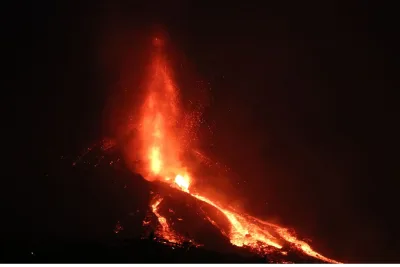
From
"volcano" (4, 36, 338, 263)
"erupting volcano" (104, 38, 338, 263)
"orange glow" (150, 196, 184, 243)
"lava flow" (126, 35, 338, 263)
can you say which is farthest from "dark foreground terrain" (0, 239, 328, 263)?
"lava flow" (126, 35, 338, 263)

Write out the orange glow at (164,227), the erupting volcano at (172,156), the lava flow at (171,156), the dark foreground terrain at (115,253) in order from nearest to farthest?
the dark foreground terrain at (115,253), the orange glow at (164,227), the erupting volcano at (172,156), the lava flow at (171,156)

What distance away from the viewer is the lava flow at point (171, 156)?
2491 centimetres

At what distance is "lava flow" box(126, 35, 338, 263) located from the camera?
24.9 metres

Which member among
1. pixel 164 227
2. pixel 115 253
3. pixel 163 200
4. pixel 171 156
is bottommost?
pixel 115 253

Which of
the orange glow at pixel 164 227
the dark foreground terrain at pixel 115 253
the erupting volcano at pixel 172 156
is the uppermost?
the erupting volcano at pixel 172 156

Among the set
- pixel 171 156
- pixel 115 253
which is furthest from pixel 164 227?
pixel 171 156

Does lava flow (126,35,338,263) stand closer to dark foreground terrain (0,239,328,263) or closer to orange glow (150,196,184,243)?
orange glow (150,196,184,243)

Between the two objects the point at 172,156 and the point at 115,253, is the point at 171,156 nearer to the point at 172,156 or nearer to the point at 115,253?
the point at 172,156

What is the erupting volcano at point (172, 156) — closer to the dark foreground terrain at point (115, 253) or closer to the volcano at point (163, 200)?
the volcano at point (163, 200)

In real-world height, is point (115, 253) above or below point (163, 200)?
below

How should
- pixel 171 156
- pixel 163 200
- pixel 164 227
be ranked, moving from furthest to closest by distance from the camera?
pixel 171 156 → pixel 163 200 → pixel 164 227

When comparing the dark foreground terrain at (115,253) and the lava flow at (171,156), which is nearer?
the dark foreground terrain at (115,253)

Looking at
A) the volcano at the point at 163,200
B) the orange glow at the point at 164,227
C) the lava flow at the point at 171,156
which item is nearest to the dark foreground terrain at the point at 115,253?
the volcano at the point at 163,200

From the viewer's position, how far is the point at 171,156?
109 ft
